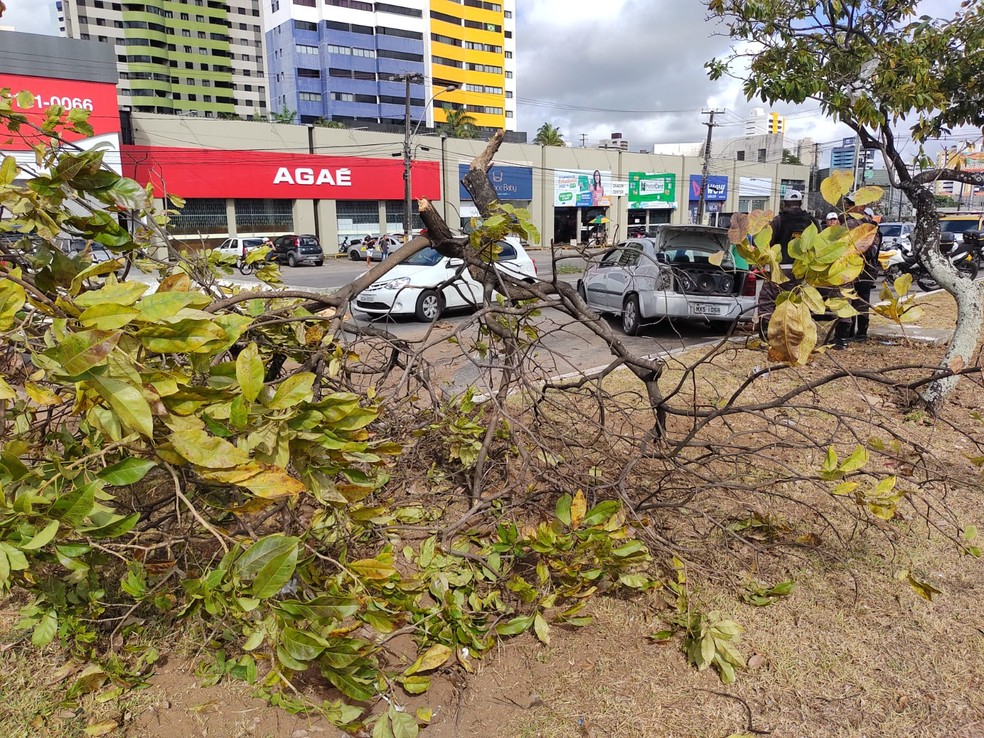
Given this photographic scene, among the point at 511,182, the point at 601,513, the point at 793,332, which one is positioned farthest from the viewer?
the point at 511,182

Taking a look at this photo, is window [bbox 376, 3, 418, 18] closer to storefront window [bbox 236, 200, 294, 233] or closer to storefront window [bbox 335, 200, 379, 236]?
storefront window [bbox 335, 200, 379, 236]

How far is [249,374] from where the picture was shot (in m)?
1.60

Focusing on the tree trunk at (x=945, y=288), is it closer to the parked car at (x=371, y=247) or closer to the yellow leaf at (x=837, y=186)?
the yellow leaf at (x=837, y=186)

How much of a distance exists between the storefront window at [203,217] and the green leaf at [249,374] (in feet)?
112

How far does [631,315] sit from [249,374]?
8.94m

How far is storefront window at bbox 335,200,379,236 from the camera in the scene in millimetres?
39031

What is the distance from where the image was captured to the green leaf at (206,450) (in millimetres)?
1547

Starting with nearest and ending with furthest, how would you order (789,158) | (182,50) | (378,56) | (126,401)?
1. (126,401)
2. (378,56)
3. (789,158)
4. (182,50)

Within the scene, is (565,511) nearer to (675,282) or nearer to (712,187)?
(675,282)

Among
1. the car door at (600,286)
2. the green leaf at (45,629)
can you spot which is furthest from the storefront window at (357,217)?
the green leaf at (45,629)

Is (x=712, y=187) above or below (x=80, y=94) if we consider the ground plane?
below

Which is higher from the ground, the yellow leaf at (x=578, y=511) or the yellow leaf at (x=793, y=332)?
the yellow leaf at (x=793, y=332)

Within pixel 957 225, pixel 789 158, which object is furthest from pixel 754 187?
pixel 957 225

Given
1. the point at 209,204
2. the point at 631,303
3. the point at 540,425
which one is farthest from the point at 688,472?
the point at 209,204
